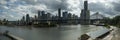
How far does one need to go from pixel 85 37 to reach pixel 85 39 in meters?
0.86

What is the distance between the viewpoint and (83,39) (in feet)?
196

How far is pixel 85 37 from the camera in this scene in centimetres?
6069

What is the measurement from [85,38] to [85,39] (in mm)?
355

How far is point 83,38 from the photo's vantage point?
197 ft

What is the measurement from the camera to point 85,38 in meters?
60.2

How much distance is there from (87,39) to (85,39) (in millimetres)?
1838

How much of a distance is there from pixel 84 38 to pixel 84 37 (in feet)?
1.41

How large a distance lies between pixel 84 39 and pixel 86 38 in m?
0.59

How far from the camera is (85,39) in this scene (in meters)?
59.9

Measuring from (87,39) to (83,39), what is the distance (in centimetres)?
174

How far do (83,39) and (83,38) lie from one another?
15.9 inches

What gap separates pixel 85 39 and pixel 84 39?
0.32m

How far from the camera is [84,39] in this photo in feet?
196

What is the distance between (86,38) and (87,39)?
188cm
